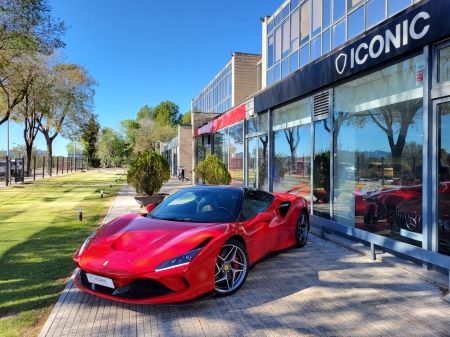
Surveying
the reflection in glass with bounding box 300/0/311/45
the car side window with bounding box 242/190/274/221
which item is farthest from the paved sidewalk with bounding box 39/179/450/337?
the reflection in glass with bounding box 300/0/311/45

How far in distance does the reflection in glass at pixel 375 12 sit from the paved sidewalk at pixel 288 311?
17.6 ft

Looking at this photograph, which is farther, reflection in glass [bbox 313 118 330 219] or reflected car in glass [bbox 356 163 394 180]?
reflection in glass [bbox 313 118 330 219]

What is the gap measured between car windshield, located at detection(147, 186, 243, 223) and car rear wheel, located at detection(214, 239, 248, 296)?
45cm

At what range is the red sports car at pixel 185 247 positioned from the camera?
11.2 feet

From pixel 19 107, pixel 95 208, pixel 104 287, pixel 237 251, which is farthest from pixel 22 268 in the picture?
pixel 19 107

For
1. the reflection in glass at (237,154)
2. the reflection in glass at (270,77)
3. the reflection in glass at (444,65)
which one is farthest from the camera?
the reflection in glass at (237,154)

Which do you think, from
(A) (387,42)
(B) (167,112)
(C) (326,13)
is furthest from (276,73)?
(B) (167,112)

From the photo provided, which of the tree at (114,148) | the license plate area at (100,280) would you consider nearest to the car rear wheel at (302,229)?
the license plate area at (100,280)

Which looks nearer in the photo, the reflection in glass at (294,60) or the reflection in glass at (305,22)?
the reflection in glass at (305,22)

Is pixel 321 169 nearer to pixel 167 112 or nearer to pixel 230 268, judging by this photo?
pixel 230 268

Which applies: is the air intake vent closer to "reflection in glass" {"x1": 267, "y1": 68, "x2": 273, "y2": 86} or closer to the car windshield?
the car windshield

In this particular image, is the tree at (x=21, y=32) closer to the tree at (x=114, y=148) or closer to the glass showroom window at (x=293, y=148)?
the glass showroom window at (x=293, y=148)

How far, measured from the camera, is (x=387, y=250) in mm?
5812

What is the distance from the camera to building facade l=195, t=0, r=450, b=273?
15.4 ft
